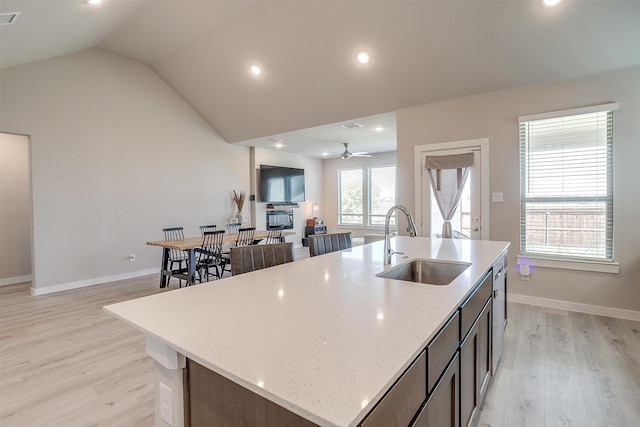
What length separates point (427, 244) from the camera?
2.79 meters

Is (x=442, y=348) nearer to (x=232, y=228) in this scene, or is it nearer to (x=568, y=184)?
(x=568, y=184)

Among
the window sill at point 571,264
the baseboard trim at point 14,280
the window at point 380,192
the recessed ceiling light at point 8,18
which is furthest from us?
the window at point 380,192

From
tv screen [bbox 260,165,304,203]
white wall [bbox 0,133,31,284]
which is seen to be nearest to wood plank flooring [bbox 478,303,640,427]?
tv screen [bbox 260,165,304,203]

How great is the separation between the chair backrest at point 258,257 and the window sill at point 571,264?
325cm

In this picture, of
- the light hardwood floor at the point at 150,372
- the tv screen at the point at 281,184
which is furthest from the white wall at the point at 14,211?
the tv screen at the point at 281,184

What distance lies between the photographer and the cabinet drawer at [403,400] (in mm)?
694

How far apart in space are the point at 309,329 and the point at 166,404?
556 millimetres

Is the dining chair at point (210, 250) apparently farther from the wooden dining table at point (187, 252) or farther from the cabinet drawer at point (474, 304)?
the cabinet drawer at point (474, 304)

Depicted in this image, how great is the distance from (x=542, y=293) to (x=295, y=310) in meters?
3.90

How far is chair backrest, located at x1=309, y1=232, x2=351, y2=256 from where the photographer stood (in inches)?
102

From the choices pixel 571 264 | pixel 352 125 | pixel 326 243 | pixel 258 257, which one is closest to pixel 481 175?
pixel 571 264

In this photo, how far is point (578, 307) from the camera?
11.7 feet

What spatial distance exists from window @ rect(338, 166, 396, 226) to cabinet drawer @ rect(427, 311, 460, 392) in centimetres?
738

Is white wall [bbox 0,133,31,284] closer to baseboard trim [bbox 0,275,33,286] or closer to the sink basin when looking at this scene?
baseboard trim [bbox 0,275,33,286]
